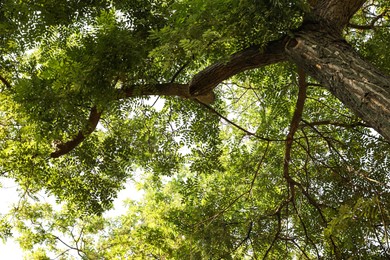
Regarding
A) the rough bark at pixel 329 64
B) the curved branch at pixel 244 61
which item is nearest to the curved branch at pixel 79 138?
the rough bark at pixel 329 64

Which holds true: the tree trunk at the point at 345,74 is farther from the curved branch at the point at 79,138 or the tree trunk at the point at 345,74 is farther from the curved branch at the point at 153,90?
the curved branch at the point at 79,138

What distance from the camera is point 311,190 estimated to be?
5.79 meters


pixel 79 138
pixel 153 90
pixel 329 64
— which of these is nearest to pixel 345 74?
pixel 329 64

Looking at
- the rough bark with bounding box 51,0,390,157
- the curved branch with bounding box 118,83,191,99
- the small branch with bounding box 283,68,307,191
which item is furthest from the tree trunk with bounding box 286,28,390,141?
the curved branch with bounding box 118,83,191,99

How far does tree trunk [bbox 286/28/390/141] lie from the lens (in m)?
2.18

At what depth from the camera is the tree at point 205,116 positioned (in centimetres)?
267

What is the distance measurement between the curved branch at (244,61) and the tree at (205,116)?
0.01 m

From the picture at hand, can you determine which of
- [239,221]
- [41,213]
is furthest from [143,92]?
[41,213]

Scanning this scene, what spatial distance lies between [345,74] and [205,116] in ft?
11.4

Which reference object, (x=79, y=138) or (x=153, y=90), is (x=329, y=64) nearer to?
(x=153, y=90)

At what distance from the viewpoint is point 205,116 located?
19.1 ft

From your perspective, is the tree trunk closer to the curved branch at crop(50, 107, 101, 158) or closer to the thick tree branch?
the thick tree branch

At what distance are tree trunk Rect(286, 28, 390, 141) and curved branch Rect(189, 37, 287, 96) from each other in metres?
0.16

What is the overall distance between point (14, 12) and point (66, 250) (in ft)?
19.8
